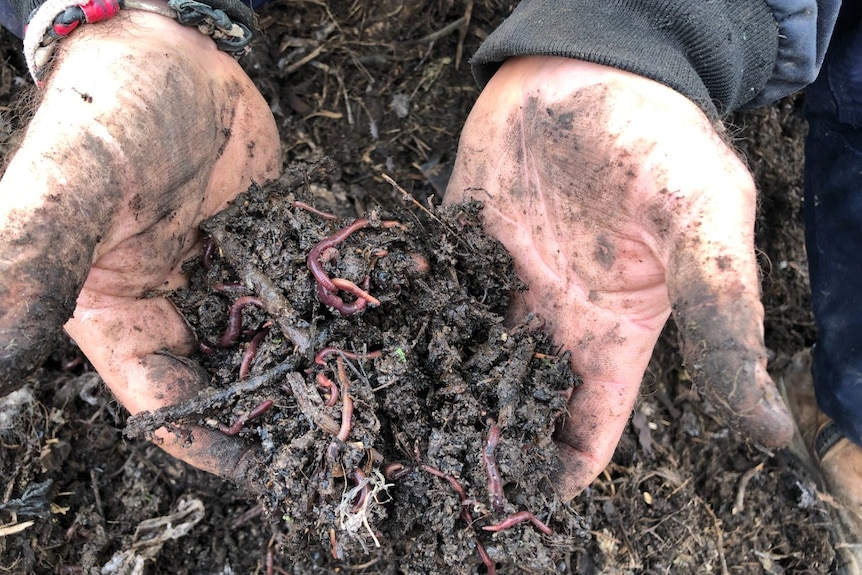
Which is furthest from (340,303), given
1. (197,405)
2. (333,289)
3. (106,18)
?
(106,18)

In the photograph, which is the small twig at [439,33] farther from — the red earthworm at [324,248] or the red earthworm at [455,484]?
the red earthworm at [455,484]

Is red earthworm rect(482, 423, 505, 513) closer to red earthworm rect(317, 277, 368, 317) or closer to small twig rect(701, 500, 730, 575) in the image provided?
red earthworm rect(317, 277, 368, 317)

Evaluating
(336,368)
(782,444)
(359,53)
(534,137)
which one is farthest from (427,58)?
(782,444)

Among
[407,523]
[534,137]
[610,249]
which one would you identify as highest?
[534,137]

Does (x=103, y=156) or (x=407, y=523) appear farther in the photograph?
(x=407, y=523)

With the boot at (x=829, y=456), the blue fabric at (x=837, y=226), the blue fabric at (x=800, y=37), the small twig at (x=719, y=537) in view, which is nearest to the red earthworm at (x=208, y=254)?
the blue fabric at (x=800, y=37)

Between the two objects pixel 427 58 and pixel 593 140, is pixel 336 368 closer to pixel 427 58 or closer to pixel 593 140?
pixel 593 140

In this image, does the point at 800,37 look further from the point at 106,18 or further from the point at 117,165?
the point at 106,18

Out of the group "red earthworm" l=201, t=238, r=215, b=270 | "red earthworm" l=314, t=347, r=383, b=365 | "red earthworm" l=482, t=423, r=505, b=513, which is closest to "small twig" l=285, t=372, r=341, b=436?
"red earthworm" l=314, t=347, r=383, b=365
